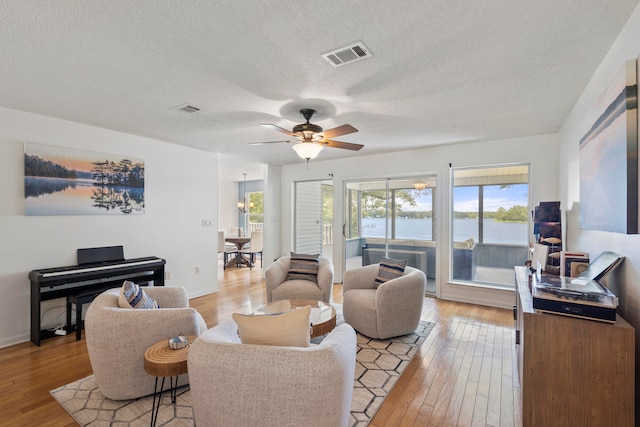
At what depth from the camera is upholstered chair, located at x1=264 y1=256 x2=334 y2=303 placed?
12.5 ft

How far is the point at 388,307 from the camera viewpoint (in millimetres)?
3156

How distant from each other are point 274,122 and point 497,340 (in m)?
3.50

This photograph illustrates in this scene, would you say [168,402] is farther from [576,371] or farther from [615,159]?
[615,159]

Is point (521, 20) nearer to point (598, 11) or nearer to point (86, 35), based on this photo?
point (598, 11)

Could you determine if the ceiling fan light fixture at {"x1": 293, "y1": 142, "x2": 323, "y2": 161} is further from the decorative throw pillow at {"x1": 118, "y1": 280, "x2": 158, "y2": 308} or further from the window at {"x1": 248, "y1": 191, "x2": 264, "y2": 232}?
the window at {"x1": 248, "y1": 191, "x2": 264, "y2": 232}

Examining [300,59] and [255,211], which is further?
[255,211]

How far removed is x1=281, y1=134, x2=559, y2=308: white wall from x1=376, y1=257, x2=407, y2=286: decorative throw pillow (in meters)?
1.66

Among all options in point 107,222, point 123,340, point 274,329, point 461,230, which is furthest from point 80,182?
point 461,230

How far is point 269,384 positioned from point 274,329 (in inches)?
10.4

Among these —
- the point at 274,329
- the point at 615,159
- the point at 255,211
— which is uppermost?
the point at 615,159

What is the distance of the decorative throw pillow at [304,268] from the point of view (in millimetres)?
4059

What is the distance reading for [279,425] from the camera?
1.39 metres

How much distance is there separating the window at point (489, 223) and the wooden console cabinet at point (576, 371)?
3171mm

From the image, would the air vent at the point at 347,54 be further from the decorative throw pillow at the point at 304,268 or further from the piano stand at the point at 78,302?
the piano stand at the point at 78,302
